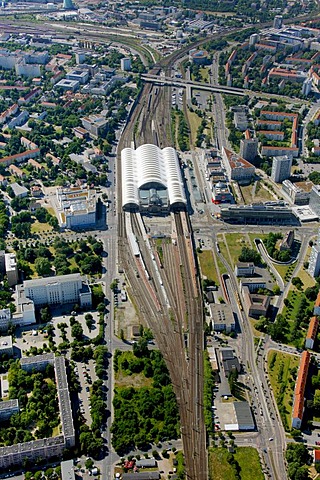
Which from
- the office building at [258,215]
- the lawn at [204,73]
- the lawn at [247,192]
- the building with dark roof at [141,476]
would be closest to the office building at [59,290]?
the building with dark roof at [141,476]

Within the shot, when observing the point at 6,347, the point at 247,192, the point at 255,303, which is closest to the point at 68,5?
the point at 247,192

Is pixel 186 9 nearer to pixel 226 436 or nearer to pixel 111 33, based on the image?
pixel 111 33

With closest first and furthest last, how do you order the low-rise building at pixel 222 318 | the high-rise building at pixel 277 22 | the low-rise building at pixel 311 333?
1. the low-rise building at pixel 311 333
2. the low-rise building at pixel 222 318
3. the high-rise building at pixel 277 22

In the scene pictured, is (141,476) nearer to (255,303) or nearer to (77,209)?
(255,303)

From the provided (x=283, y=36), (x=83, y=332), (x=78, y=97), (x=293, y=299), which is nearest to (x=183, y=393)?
(x=83, y=332)

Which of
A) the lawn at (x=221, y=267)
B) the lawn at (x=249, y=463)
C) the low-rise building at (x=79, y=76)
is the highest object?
the low-rise building at (x=79, y=76)

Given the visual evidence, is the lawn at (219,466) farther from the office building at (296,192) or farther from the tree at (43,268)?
the office building at (296,192)
